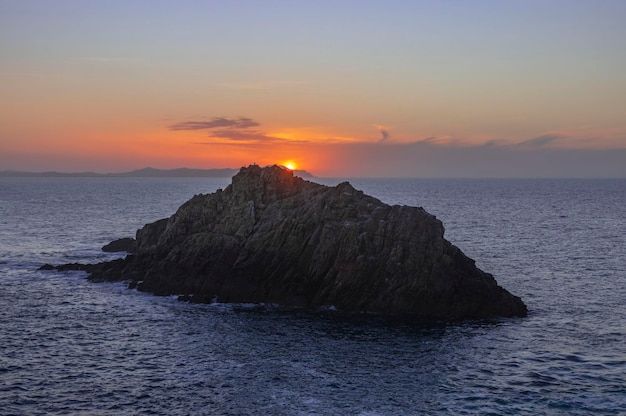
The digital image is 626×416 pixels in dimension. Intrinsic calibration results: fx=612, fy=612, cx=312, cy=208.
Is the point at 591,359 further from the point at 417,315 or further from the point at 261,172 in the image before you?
the point at 261,172

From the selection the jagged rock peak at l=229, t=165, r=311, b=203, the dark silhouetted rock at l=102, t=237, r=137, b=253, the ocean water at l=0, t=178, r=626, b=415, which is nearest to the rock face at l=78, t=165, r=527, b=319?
the jagged rock peak at l=229, t=165, r=311, b=203

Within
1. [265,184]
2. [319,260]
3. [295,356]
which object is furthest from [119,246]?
[295,356]

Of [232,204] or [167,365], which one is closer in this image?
[167,365]

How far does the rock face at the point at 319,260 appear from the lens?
64812mm

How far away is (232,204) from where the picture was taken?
7938 centimetres

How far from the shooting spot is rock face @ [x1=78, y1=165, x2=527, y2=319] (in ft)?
213

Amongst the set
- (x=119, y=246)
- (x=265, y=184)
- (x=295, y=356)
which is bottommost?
(x=295, y=356)

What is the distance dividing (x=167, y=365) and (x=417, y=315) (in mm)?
26708

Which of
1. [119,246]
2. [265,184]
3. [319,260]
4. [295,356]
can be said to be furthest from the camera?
[119,246]

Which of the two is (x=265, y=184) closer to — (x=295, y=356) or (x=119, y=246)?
(x=295, y=356)

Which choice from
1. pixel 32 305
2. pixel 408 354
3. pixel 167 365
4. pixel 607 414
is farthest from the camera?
pixel 32 305

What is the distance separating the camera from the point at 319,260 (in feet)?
224

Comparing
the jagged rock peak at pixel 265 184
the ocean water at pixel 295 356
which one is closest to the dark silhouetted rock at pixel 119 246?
the ocean water at pixel 295 356

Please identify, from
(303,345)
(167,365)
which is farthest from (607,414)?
(167,365)
